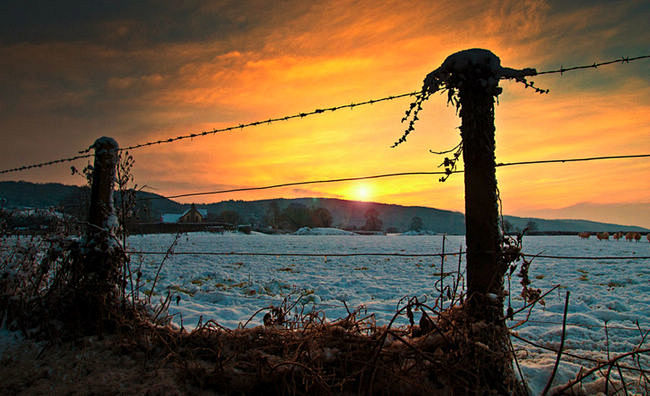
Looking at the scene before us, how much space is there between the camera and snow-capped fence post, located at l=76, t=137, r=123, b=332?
281 cm

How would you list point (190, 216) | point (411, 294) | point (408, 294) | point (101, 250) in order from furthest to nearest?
point (190, 216)
point (411, 294)
point (408, 294)
point (101, 250)

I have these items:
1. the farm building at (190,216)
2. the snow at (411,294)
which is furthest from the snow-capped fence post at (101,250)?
the farm building at (190,216)

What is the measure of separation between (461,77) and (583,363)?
2.51 meters

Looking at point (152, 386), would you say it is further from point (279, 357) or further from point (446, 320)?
point (446, 320)

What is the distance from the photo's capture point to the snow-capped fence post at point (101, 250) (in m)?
2.81

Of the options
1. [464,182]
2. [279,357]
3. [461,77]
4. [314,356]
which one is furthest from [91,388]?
[461,77]

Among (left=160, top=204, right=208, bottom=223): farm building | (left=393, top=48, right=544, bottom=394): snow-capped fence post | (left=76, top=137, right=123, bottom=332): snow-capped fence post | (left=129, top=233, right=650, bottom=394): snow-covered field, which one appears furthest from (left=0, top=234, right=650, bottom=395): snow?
(left=160, top=204, right=208, bottom=223): farm building

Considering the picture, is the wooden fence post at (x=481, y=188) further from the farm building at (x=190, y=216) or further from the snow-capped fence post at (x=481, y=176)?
the farm building at (x=190, y=216)

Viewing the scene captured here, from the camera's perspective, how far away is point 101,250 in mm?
2992

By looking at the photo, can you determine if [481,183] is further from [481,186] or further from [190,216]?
[190,216]

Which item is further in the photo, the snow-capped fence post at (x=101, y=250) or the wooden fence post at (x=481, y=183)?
the snow-capped fence post at (x=101, y=250)

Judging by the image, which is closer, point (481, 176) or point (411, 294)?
point (481, 176)

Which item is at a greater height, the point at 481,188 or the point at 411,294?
the point at 481,188

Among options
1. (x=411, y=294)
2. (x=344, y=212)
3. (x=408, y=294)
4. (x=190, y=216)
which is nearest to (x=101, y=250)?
(x=408, y=294)
